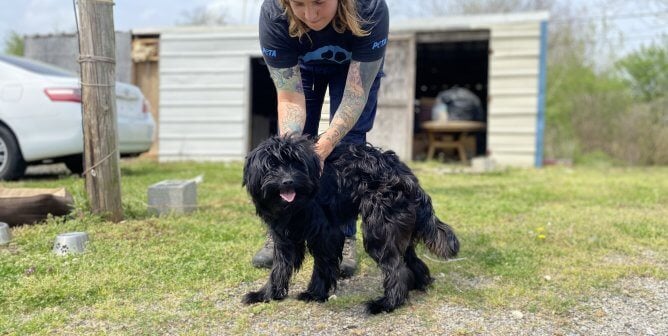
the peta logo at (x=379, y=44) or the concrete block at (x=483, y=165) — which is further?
the concrete block at (x=483, y=165)

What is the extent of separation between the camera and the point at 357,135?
3.36 meters

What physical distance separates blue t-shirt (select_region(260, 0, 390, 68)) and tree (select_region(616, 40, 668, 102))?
1582cm

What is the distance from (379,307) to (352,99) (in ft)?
3.68

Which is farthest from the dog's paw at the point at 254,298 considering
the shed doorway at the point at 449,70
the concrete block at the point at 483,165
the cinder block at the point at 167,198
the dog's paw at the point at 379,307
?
the shed doorway at the point at 449,70

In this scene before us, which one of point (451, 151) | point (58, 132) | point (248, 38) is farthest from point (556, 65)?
point (58, 132)

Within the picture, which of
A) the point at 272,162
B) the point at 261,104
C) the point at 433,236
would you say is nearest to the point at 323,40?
the point at 272,162

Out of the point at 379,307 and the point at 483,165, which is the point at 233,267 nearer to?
the point at 379,307

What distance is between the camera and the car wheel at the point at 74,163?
7230mm

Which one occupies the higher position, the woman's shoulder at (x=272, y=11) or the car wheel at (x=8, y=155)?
the woman's shoulder at (x=272, y=11)

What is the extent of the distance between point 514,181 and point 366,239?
606 centimetres

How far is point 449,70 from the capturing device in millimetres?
17172

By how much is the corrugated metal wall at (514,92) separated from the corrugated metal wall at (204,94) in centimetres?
518

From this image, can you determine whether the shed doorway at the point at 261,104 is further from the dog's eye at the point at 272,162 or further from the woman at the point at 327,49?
the dog's eye at the point at 272,162

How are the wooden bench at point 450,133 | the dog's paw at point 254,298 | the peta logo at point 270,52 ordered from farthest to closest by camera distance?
the wooden bench at point 450,133 < the peta logo at point 270,52 < the dog's paw at point 254,298
